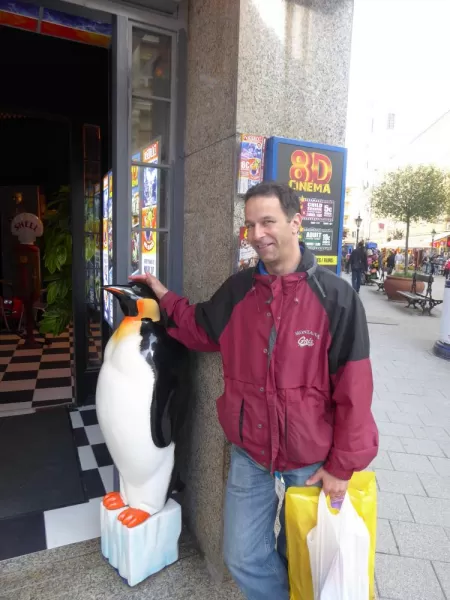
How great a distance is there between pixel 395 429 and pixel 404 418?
1.09 ft

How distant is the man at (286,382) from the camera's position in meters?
1.53

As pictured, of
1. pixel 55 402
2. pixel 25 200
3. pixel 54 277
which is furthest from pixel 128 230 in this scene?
pixel 25 200

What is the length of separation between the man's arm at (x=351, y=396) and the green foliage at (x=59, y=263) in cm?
386

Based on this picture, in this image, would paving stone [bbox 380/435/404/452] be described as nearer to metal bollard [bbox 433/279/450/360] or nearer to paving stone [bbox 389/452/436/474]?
paving stone [bbox 389/452/436/474]

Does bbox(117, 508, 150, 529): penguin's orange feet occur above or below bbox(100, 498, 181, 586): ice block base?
above

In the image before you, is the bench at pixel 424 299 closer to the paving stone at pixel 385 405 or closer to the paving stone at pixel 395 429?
the paving stone at pixel 385 405

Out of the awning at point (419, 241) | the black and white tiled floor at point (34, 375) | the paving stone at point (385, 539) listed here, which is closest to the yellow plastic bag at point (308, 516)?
the paving stone at point (385, 539)

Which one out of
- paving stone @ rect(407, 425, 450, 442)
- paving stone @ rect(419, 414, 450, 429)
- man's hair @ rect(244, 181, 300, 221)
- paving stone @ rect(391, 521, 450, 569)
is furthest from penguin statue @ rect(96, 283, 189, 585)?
paving stone @ rect(419, 414, 450, 429)

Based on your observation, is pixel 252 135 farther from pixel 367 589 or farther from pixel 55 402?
pixel 55 402

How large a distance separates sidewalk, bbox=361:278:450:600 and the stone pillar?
101 cm

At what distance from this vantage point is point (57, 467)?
3.21 m

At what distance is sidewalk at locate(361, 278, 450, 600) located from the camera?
90.3 inches

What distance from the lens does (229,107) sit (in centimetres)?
198

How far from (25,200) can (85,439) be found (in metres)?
6.70
